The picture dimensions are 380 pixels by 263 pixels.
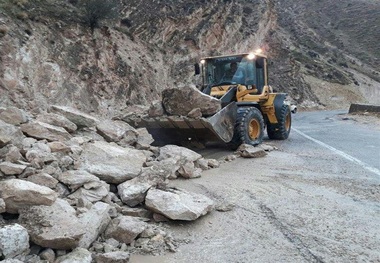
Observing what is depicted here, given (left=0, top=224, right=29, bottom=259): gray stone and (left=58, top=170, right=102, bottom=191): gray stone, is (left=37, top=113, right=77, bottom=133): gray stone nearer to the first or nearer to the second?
(left=58, top=170, right=102, bottom=191): gray stone

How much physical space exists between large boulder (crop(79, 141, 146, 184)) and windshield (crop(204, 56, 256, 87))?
5.19m

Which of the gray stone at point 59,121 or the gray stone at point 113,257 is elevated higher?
the gray stone at point 59,121

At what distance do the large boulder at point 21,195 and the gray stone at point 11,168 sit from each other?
0.73 feet

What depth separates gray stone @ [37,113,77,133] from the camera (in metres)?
5.48

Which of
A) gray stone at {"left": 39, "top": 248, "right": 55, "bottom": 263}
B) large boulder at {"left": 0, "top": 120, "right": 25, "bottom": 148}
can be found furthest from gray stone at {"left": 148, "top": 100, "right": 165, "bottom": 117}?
gray stone at {"left": 39, "top": 248, "right": 55, "bottom": 263}

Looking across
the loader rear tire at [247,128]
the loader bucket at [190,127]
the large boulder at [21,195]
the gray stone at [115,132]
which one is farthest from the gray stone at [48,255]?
the loader rear tire at [247,128]

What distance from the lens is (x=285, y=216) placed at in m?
4.04

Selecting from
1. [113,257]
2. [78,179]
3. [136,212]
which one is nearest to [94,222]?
[113,257]

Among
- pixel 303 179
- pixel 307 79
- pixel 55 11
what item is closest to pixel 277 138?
pixel 303 179

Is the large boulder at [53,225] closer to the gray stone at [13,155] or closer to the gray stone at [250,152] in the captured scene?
the gray stone at [13,155]

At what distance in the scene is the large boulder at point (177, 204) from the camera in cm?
375

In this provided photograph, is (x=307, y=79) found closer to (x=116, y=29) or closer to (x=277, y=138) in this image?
(x=116, y=29)

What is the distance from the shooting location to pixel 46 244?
2910 mm

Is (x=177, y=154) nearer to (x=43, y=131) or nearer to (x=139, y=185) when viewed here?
(x=139, y=185)
